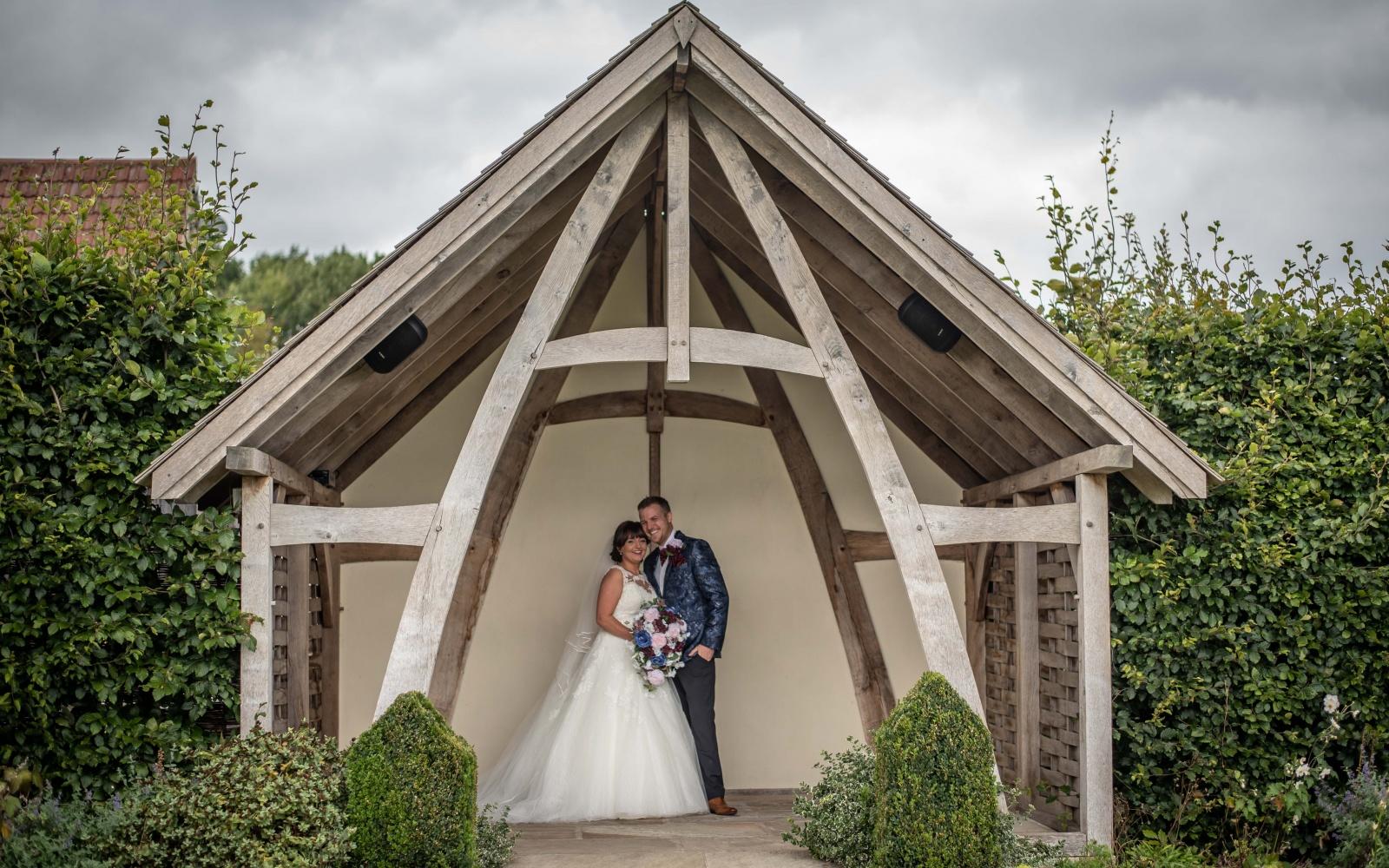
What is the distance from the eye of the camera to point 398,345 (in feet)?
16.6

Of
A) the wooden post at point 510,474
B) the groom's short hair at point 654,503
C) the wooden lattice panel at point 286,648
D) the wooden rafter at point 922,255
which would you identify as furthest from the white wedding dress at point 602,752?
the wooden rafter at point 922,255

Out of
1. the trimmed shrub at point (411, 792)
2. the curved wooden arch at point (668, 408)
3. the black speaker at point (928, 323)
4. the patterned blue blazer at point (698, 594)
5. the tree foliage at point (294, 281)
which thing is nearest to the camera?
the trimmed shrub at point (411, 792)

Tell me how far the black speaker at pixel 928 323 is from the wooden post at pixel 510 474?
2.18 metres

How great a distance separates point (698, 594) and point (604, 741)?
1.02 meters

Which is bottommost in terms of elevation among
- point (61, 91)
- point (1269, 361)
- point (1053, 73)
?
point (1269, 361)

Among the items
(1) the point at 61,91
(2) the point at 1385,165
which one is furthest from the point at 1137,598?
(1) the point at 61,91

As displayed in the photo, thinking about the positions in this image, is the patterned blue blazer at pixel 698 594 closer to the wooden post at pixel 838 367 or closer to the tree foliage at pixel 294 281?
the wooden post at pixel 838 367

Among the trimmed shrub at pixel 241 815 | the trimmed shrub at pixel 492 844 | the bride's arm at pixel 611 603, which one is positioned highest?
the bride's arm at pixel 611 603

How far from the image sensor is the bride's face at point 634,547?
6.72 m

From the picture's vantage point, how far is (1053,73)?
11.0 meters

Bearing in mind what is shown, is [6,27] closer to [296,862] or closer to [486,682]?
[486,682]

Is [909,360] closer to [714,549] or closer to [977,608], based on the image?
[977,608]

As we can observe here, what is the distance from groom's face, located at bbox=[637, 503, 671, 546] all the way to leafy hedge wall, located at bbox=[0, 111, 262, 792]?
240 centimetres

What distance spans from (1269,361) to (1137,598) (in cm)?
139
